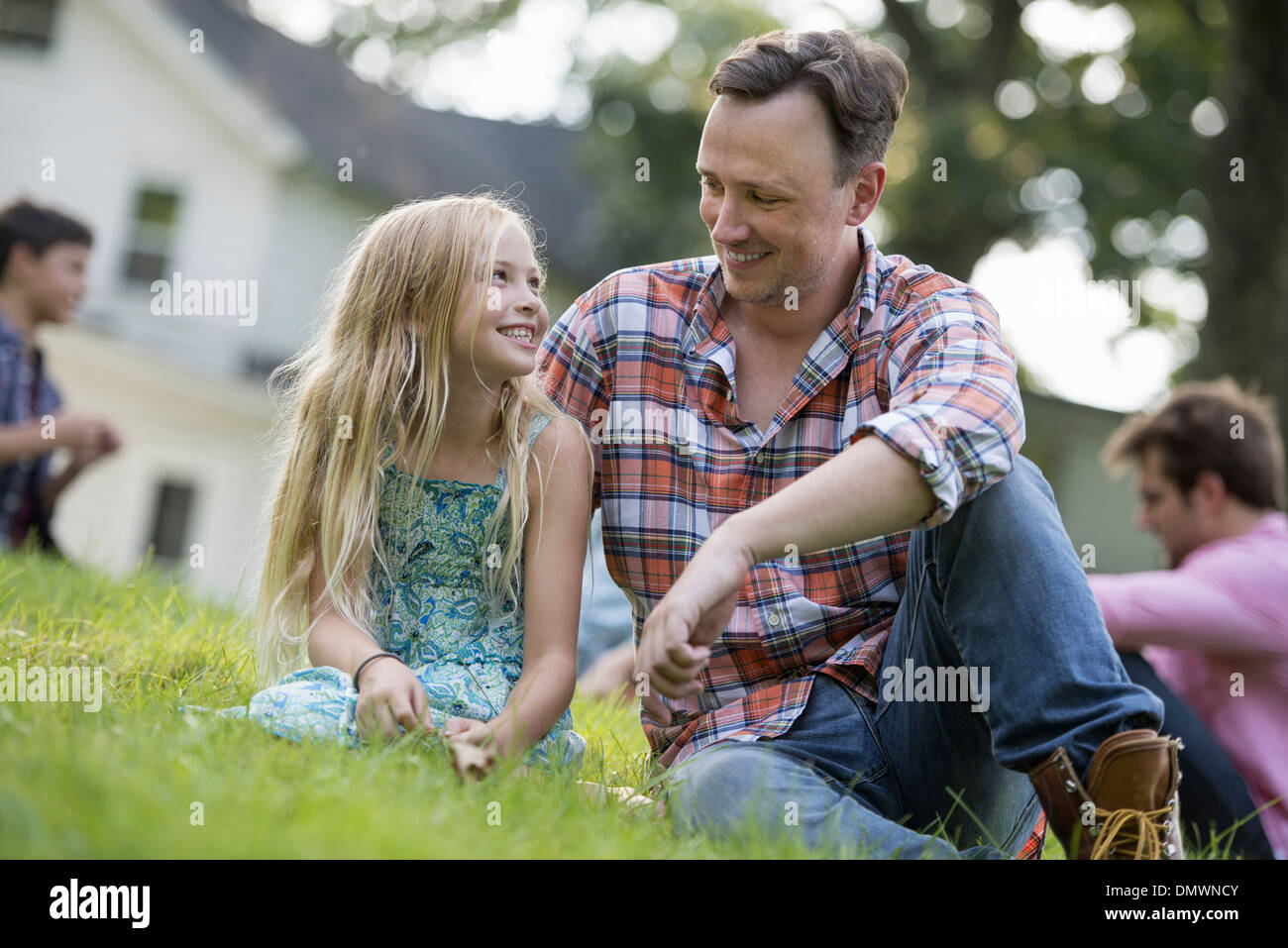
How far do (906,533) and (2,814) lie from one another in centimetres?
168

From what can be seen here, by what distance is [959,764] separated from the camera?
7.70 ft

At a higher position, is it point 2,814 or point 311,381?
point 311,381

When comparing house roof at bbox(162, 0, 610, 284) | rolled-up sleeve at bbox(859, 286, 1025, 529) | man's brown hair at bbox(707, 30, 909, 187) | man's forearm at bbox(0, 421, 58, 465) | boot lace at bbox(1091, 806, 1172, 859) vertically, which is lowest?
boot lace at bbox(1091, 806, 1172, 859)

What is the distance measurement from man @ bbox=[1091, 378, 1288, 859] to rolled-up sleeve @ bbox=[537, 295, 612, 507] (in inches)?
69.8

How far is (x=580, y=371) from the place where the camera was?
9.36ft

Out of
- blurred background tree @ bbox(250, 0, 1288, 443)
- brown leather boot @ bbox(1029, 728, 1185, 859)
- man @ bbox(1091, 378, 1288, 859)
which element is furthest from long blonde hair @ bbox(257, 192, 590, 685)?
blurred background tree @ bbox(250, 0, 1288, 443)

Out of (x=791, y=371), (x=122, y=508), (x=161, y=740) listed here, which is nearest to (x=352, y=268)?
(x=791, y=371)

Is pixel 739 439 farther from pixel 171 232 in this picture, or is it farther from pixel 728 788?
pixel 171 232

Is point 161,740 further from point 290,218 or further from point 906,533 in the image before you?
point 290,218

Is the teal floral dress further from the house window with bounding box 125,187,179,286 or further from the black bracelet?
the house window with bounding box 125,187,179,286

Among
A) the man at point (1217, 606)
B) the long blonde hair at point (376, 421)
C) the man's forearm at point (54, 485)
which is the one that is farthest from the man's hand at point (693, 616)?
the man's forearm at point (54, 485)

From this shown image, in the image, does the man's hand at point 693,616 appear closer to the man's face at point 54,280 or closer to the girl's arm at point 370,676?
the girl's arm at point 370,676

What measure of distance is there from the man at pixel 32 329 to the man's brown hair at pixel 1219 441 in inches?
169

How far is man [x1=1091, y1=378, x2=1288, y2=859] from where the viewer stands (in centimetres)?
355
